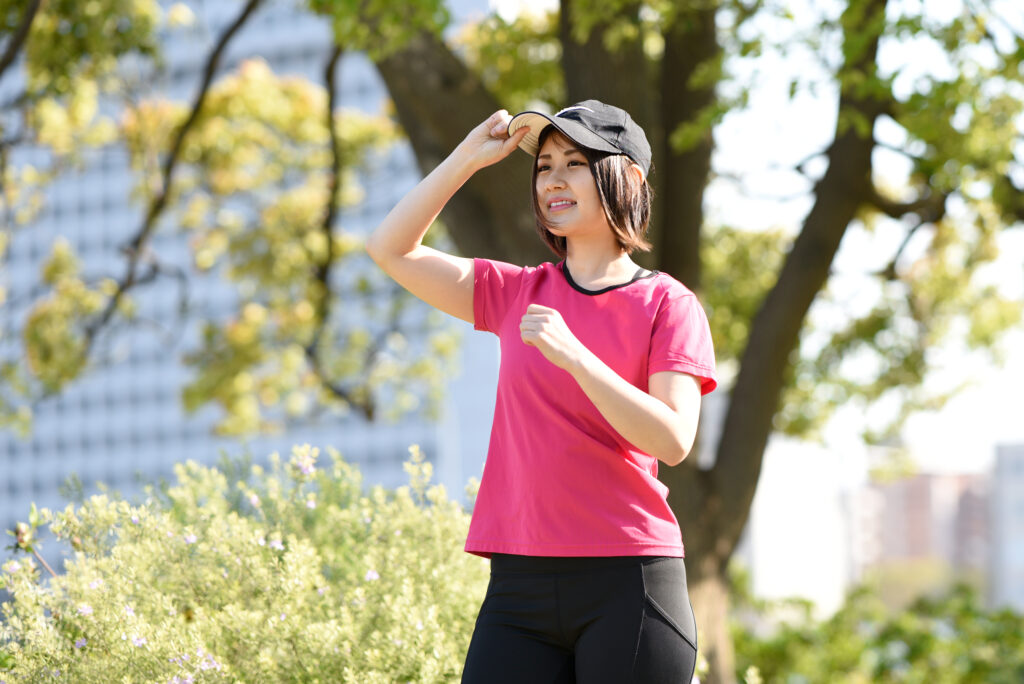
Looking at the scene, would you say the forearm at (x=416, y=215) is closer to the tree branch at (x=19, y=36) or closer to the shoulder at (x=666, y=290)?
the shoulder at (x=666, y=290)

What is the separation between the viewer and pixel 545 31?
7.30 meters

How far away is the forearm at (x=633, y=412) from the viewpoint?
1964 mm

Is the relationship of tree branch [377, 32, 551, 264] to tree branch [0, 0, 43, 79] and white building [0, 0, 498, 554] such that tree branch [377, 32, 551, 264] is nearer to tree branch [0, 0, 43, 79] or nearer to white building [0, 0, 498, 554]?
tree branch [0, 0, 43, 79]

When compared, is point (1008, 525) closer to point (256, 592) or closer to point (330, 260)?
point (330, 260)

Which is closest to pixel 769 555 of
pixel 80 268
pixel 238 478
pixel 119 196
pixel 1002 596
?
pixel 1002 596

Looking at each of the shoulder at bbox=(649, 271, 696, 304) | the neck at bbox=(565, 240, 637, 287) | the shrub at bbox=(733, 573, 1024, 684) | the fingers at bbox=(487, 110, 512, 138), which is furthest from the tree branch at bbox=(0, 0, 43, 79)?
the shrub at bbox=(733, 573, 1024, 684)

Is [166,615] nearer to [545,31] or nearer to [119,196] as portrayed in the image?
[545,31]

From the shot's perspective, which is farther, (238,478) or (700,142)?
(700,142)

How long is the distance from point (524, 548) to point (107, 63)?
7131 mm

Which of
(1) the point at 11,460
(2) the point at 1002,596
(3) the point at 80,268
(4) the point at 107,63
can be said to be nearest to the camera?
(4) the point at 107,63

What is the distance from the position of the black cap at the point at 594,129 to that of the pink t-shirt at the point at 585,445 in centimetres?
28

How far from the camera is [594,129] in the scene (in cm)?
231

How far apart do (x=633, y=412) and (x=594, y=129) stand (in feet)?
2.12

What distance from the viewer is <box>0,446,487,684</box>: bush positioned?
285 cm
